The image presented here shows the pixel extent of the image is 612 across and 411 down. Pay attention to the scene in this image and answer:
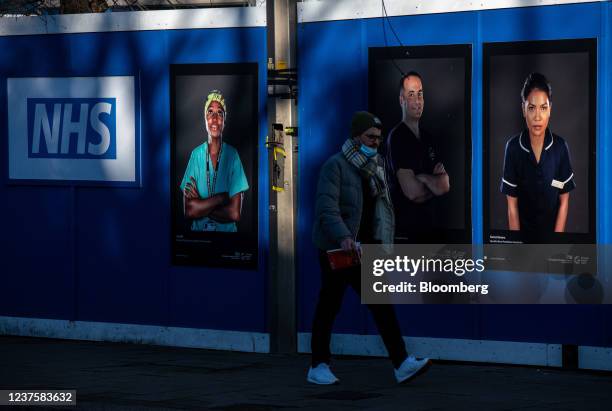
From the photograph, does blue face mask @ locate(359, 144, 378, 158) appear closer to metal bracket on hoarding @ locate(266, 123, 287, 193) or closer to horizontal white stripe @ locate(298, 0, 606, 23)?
horizontal white stripe @ locate(298, 0, 606, 23)

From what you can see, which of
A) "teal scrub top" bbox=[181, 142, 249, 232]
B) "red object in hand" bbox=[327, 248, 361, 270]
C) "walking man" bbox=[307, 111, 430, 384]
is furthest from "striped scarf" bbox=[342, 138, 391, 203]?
"teal scrub top" bbox=[181, 142, 249, 232]

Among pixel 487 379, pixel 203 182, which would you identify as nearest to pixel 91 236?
pixel 203 182

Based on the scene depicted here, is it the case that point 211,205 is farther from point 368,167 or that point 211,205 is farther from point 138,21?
point 368,167

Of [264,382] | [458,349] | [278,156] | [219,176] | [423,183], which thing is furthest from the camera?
[219,176]

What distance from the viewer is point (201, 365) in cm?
1081

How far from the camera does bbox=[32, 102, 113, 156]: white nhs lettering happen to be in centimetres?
1219

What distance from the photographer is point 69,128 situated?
1234 centimetres

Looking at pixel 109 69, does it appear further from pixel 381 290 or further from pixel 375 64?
pixel 381 290

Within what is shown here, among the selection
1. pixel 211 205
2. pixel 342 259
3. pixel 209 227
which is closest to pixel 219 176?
pixel 211 205

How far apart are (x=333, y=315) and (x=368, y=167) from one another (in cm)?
107

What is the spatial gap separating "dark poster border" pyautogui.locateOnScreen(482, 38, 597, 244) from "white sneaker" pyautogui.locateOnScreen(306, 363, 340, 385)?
1.87 metres

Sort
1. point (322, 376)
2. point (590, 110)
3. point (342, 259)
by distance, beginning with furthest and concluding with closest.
A: point (590, 110), point (322, 376), point (342, 259)

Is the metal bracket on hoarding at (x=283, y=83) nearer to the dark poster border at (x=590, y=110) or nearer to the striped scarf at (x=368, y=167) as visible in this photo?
the dark poster border at (x=590, y=110)

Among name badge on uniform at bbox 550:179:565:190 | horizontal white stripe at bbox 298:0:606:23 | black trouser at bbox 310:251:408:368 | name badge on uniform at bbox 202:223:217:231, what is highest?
horizontal white stripe at bbox 298:0:606:23
